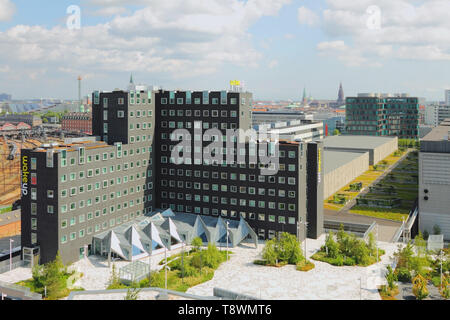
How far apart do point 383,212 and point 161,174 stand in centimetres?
5205

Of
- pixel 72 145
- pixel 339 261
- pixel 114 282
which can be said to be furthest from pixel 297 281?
pixel 72 145

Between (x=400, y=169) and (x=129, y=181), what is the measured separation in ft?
385

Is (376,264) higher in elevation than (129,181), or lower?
lower

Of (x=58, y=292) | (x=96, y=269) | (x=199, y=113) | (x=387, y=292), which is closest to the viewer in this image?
(x=58, y=292)

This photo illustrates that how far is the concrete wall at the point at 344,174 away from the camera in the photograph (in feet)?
401

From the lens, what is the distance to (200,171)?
95500mm

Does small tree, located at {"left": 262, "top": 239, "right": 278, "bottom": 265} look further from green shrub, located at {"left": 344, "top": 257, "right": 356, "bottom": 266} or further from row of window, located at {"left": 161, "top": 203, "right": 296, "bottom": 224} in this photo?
green shrub, located at {"left": 344, "top": 257, "right": 356, "bottom": 266}

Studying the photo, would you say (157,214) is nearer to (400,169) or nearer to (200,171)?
(200,171)

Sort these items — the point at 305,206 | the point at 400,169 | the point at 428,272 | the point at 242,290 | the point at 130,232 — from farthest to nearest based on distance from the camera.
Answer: the point at 400,169 < the point at 305,206 < the point at 130,232 < the point at 428,272 < the point at 242,290

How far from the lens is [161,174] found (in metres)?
99.2

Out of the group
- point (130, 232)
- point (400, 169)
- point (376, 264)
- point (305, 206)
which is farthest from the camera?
point (400, 169)

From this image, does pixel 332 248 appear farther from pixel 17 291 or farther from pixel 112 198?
pixel 17 291

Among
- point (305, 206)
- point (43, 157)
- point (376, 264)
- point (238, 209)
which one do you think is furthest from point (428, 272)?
point (43, 157)

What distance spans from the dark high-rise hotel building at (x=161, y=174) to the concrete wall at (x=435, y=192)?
77.4 feet
